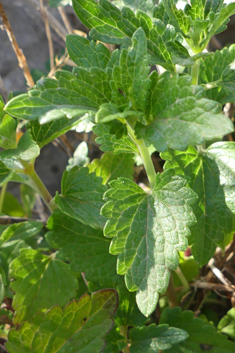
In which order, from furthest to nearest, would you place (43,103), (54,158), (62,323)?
(54,158) < (62,323) < (43,103)

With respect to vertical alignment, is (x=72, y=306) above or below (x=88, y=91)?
below

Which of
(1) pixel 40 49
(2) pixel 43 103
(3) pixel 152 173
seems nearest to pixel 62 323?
(3) pixel 152 173

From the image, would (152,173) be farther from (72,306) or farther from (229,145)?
(72,306)

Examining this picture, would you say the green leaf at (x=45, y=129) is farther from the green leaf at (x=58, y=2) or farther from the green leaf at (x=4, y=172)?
the green leaf at (x=58, y=2)

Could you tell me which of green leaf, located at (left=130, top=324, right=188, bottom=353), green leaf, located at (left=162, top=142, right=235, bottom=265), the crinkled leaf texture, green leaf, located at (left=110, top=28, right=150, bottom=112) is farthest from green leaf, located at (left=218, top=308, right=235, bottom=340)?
green leaf, located at (left=110, top=28, right=150, bottom=112)

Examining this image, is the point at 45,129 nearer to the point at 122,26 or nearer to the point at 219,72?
the point at 122,26

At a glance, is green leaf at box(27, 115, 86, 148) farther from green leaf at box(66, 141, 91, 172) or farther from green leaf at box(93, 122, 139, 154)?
green leaf at box(66, 141, 91, 172)

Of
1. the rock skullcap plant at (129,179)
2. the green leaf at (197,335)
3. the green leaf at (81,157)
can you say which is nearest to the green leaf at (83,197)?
the rock skullcap plant at (129,179)
